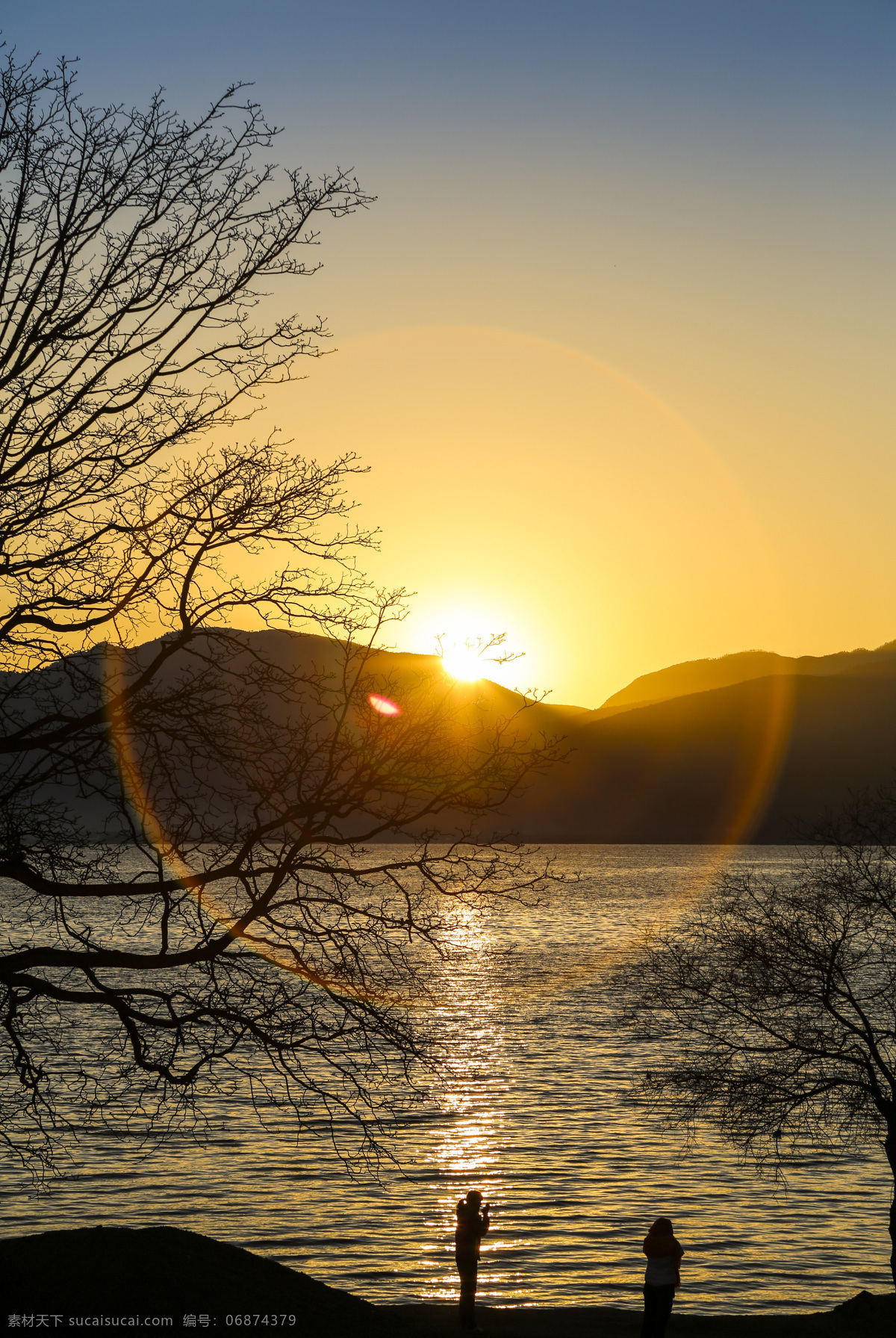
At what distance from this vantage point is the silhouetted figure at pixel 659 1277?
14844 mm

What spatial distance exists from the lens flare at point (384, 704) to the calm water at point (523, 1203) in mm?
7802

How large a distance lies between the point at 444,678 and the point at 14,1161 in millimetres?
27367

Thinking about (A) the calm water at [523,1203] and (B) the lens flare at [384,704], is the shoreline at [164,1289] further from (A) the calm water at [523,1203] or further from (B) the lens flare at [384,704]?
(A) the calm water at [523,1203]

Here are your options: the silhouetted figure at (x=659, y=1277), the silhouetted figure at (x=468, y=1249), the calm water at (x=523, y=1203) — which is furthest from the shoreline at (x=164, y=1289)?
the calm water at (x=523, y=1203)

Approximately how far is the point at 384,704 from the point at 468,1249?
10.1 meters

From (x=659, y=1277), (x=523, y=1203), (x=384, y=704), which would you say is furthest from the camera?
(x=523, y=1203)

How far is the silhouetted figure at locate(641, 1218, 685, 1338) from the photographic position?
48.7 ft

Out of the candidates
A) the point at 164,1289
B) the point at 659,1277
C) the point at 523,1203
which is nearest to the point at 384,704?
the point at 164,1289

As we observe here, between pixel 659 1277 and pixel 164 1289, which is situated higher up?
pixel 164 1289

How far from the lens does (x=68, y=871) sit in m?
9.80

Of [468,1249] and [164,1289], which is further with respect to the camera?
[468,1249]

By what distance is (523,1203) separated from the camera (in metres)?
27.4

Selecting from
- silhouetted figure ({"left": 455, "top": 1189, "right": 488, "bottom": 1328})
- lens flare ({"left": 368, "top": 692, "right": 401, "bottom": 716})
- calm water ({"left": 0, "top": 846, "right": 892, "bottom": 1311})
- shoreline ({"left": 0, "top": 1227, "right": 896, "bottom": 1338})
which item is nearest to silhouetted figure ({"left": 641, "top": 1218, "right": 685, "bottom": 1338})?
silhouetted figure ({"left": 455, "top": 1189, "right": 488, "bottom": 1328})

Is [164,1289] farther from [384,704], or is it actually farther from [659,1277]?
[659,1277]
